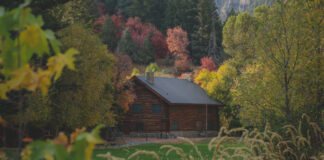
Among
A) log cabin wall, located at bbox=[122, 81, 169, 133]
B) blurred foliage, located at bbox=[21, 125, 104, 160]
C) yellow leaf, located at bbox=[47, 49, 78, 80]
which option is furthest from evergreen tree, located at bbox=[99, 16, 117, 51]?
blurred foliage, located at bbox=[21, 125, 104, 160]

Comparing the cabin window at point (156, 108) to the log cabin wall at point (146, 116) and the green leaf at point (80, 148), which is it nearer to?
the log cabin wall at point (146, 116)

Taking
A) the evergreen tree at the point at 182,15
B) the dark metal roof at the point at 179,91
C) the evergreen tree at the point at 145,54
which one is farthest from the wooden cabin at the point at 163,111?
the evergreen tree at the point at 182,15

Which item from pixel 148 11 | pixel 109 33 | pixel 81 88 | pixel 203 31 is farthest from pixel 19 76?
pixel 148 11

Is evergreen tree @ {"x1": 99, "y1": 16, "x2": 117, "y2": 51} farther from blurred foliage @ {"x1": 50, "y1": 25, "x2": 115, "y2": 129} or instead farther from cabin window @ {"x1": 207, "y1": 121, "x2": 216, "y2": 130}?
blurred foliage @ {"x1": 50, "y1": 25, "x2": 115, "y2": 129}

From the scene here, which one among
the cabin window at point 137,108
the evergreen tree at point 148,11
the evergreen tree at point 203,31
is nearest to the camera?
the cabin window at point 137,108

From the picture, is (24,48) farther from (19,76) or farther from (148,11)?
(148,11)

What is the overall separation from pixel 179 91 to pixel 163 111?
3.31 metres

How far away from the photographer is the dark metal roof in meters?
33.5

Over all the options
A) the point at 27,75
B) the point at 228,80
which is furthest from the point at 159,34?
the point at 27,75

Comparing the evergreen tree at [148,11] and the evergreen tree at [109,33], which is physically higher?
the evergreen tree at [148,11]

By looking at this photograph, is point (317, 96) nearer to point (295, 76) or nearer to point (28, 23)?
point (295, 76)

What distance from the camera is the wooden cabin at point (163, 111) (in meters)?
33.3

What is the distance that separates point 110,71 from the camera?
2434cm

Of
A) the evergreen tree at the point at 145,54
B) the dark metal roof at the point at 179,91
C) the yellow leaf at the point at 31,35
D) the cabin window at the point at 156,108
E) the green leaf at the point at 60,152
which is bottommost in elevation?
the green leaf at the point at 60,152
